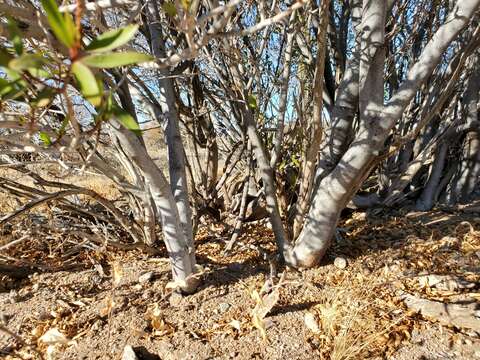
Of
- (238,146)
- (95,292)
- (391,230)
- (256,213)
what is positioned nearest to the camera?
(95,292)

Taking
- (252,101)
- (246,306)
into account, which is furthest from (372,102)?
(246,306)

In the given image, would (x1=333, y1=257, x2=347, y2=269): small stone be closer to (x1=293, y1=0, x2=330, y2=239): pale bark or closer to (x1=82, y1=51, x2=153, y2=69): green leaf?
(x1=293, y1=0, x2=330, y2=239): pale bark

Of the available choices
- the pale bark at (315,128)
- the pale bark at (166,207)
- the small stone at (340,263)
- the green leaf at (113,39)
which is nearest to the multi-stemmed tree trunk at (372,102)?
the pale bark at (315,128)

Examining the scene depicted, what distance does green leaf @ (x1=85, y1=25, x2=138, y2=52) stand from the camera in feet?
1.57

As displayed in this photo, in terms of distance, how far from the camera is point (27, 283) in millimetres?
1962

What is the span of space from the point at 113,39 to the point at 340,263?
1.76 meters

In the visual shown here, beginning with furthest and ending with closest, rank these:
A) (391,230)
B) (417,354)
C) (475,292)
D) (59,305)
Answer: (391,230) → (59,305) → (475,292) → (417,354)

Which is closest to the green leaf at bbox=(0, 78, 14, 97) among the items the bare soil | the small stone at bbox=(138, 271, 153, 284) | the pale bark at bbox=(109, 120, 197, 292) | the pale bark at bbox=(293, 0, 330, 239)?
the pale bark at bbox=(109, 120, 197, 292)

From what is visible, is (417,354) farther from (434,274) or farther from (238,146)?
(238,146)

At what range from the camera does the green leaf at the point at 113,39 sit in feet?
1.57

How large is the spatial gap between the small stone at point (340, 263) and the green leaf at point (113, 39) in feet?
5.75

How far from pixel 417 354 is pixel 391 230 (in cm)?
125

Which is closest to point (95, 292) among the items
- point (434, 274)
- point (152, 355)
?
point (152, 355)

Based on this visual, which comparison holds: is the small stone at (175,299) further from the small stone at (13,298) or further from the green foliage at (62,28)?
the green foliage at (62,28)
